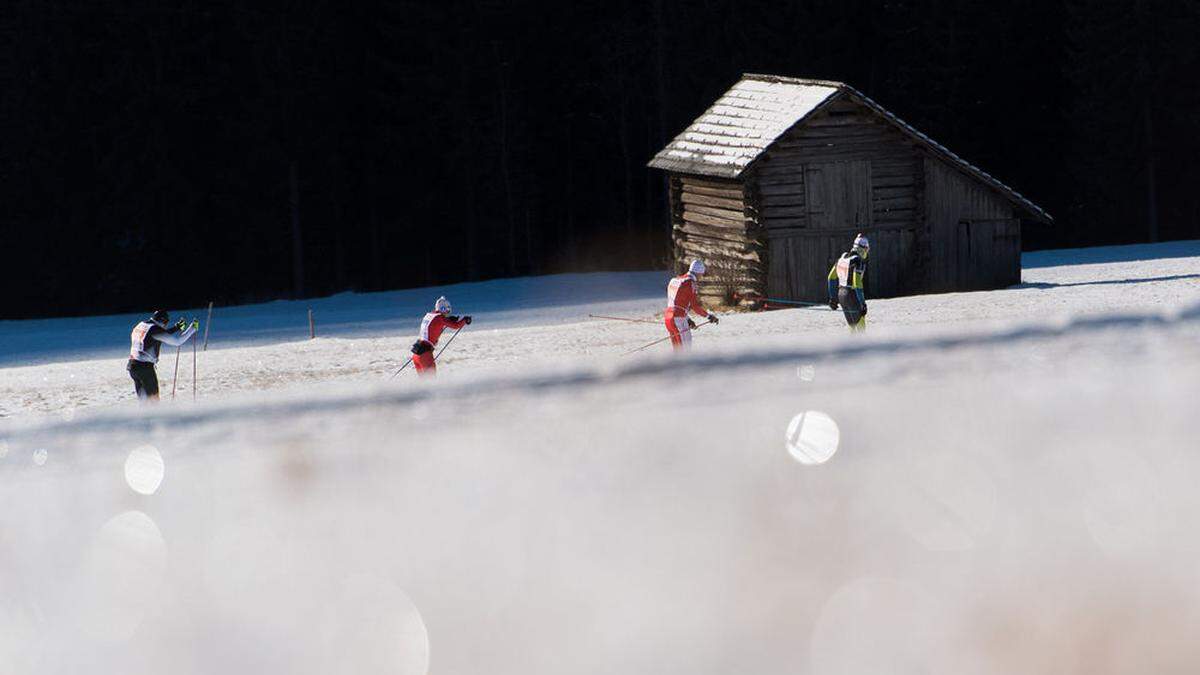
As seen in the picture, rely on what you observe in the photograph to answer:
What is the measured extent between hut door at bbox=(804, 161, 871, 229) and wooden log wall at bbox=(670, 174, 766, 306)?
4.21 ft

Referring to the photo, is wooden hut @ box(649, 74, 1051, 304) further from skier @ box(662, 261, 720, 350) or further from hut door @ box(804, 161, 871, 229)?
skier @ box(662, 261, 720, 350)

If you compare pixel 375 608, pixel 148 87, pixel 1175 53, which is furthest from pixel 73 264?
pixel 375 608

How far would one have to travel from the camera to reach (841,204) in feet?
104

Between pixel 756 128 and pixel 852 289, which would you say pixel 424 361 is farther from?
pixel 756 128

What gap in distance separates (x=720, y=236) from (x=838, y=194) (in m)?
2.92

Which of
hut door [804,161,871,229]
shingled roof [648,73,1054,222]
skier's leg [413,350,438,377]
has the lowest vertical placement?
skier's leg [413,350,438,377]

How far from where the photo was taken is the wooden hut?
103 ft

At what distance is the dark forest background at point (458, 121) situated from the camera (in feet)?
151

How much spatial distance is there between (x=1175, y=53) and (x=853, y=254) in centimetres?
3681

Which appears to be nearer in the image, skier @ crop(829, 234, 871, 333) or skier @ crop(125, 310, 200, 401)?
skier @ crop(125, 310, 200, 401)

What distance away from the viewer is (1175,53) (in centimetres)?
5244

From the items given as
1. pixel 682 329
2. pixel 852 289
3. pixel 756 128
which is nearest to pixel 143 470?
pixel 682 329

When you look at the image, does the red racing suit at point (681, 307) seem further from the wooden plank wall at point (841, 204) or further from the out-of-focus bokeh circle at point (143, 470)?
the out-of-focus bokeh circle at point (143, 470)

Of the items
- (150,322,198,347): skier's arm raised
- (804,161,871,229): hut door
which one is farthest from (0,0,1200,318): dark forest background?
(150,322,198,347): skier's arm raised
